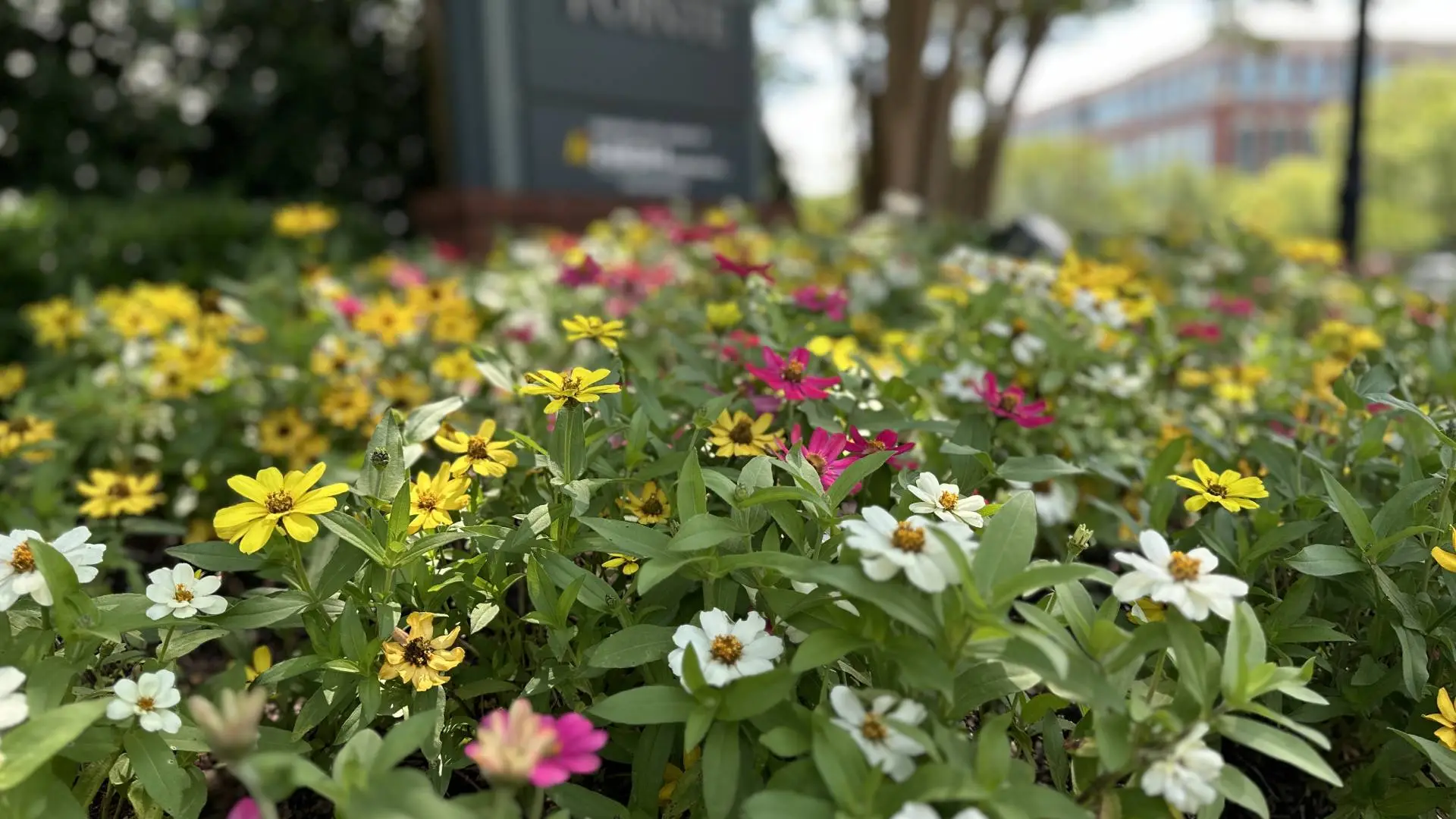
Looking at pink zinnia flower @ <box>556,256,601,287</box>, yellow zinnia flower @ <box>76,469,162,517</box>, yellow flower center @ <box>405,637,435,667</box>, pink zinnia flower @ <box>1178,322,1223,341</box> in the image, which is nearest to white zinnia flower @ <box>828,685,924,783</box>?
yellow flower center @ <box>405,637,435,667</box>

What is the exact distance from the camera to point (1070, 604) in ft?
3.23

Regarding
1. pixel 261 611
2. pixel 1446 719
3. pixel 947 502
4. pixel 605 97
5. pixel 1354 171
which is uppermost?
pixel 605 97

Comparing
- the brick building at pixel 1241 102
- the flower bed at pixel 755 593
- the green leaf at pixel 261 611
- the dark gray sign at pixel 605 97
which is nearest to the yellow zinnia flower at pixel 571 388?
the flower bed at pixel 755 593

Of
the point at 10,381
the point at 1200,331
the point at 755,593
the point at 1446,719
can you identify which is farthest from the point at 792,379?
the point at 10,381

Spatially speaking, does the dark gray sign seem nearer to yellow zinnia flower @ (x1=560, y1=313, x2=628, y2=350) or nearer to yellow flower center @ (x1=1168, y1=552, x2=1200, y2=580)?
yellow zinnia flower @ (x1=560, y1=313, x2=628, y2=350)

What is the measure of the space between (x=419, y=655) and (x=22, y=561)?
0.40 metres

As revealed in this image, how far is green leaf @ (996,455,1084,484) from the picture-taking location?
1242mm

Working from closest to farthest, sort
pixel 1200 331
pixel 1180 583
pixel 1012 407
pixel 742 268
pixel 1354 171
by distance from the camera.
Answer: pixel 1180 583 < pixel 1012 407 < pixel 742 268 < pixel 1200 331 < pixel 1354 171

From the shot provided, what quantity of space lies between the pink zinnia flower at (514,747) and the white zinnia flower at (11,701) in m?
0.43

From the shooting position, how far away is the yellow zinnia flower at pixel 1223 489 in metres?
1.14

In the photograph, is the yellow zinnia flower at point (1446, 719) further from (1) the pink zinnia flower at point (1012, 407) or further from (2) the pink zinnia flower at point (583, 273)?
(2) the pink zinnia flower at point (583, 273)

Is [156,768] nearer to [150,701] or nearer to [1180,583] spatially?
[150,701]

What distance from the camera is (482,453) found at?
124 centimetres

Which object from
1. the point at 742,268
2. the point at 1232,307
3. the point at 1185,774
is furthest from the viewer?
the point at 1232,307
